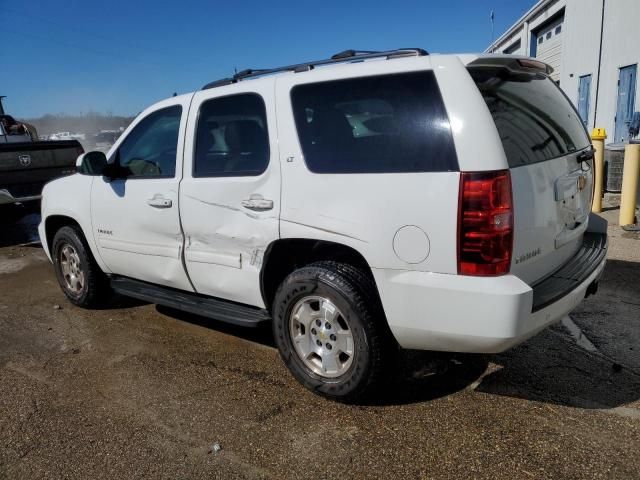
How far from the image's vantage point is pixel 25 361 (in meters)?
3.92

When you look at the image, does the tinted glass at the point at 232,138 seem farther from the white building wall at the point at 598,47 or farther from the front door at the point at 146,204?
the white building wall at the point at 598,47

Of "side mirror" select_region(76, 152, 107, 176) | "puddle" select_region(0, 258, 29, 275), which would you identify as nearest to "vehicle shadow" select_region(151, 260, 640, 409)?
"side mirror" select_region(76, 152, 107, 176)

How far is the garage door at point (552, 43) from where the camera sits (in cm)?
2027

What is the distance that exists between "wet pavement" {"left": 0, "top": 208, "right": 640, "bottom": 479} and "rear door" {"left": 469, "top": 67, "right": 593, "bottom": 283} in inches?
31.9

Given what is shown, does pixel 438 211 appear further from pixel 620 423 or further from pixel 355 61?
pixel 620 423

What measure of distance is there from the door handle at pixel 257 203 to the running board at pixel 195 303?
2.27 feet

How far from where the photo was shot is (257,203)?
319cm

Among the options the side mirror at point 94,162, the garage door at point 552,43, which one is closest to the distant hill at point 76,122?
the garage door at point 552,43

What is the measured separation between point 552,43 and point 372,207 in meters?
22.1

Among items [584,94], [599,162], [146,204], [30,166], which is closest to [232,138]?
[146,204]

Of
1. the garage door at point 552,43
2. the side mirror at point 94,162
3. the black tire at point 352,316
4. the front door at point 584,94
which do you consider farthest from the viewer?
the garage door at point 552,43

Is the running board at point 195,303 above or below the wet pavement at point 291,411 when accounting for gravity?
above

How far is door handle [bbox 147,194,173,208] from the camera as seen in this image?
3740 mm

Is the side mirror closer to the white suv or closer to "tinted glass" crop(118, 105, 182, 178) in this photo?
"tinted glass" crop(118, 105, 182, 178)
